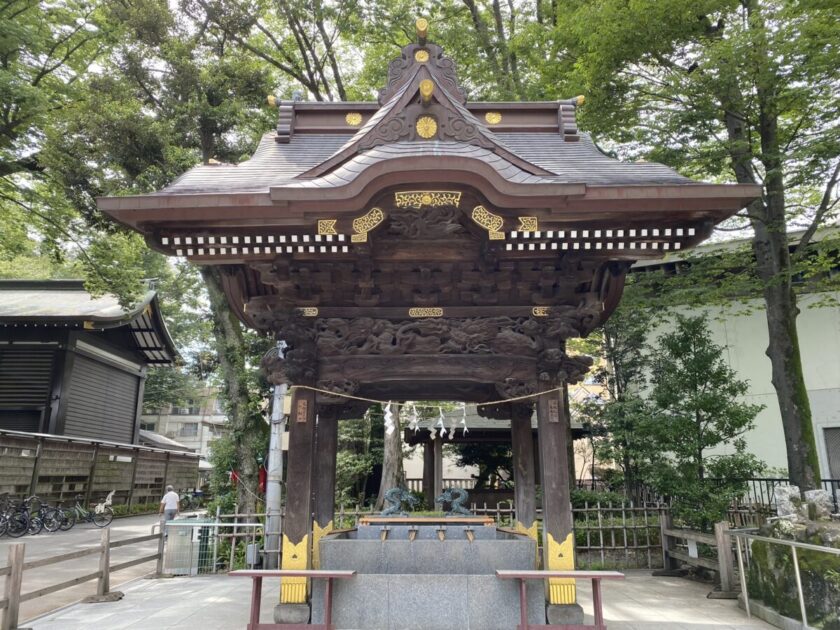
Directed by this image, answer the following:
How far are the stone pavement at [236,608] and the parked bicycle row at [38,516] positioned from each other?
8126mm

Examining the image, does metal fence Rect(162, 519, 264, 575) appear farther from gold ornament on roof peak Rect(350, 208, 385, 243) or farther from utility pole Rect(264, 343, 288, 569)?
gold ornament on roof peak Rect(350, 208, 385, 243)

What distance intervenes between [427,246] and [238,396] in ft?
25.9

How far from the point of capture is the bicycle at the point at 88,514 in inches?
647

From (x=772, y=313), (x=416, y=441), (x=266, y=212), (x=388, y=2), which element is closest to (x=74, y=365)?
(x=416, y=441)

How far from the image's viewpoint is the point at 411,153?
5.24 m

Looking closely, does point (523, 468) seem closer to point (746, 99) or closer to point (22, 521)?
point (746, 99)

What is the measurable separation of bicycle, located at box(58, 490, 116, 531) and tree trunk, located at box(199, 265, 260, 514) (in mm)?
8075

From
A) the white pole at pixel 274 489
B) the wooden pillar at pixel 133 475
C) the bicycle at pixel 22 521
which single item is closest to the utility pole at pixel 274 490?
the white pole at pixel 274 489

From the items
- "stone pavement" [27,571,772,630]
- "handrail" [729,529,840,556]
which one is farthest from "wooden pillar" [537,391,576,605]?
"handrail" [729,529,840,556]

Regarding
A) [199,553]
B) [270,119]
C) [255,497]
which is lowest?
[199,553]

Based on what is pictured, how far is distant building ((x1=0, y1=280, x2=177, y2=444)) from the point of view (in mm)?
18734

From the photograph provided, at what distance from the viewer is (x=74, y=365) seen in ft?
65.2

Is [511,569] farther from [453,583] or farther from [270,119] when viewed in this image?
A: [270,119]

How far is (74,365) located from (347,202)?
1916 centimetres
